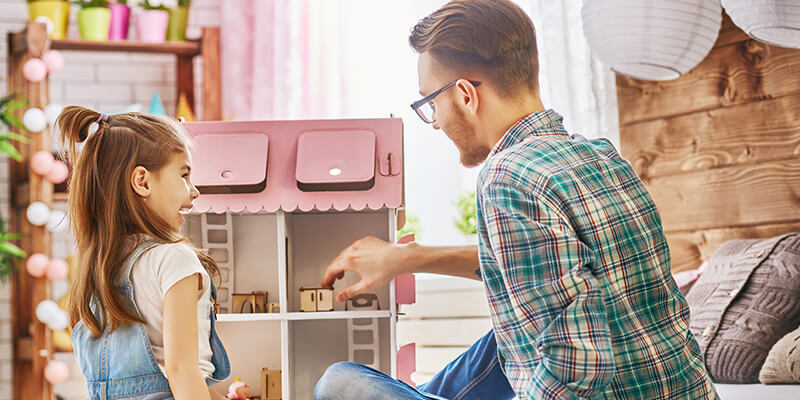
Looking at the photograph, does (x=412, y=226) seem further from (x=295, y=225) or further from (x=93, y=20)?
(x=93, y=20)

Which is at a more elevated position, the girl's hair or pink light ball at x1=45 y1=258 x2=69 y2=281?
the girl's hair

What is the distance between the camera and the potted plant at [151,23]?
11.9 feet

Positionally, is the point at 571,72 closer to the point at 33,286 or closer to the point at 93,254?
the point at 93,254

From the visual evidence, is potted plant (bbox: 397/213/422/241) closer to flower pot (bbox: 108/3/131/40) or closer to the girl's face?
flower pot (bbox: 108/3/131/40)

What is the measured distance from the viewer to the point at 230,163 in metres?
1.62

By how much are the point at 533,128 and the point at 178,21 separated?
9.34 feet

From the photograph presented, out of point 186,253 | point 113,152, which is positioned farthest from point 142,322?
point 113,152

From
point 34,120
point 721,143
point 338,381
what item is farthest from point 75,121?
point 34,120

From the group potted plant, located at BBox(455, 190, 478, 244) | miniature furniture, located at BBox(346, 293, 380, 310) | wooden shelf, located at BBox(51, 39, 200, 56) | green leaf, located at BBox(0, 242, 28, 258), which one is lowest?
miniature furniture, located at BBox(346, 293, 380, 310)

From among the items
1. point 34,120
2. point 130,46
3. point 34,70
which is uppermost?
point 130,46

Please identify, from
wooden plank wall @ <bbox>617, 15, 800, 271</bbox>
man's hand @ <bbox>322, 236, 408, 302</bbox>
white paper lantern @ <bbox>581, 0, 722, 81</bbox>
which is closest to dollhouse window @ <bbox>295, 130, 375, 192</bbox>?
man's hand @ <bbox>322, 236, 408, 302</bbox>

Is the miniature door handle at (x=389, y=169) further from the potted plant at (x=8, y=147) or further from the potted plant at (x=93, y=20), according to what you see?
the potted plant at (x=93, y=20)

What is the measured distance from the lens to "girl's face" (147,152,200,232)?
143 centimetres

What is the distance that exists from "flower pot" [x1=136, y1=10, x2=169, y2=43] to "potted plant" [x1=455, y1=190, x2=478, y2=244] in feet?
5.31
